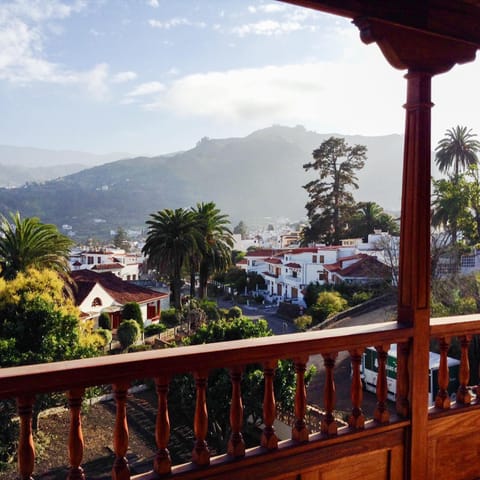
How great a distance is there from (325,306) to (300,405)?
1089 cm

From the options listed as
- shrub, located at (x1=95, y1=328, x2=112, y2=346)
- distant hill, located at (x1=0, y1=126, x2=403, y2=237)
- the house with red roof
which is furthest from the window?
distant hill, located at (x1=0, y1=126, x2=403, y2=237)

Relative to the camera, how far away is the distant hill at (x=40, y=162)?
9469 mm

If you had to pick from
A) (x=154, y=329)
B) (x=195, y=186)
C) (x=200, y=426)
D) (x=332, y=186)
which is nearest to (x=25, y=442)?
(x=200, y=426)

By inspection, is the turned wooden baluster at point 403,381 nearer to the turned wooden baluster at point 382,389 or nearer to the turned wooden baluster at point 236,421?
the turned wooden baluster at point 382,389

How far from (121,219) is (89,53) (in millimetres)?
5385

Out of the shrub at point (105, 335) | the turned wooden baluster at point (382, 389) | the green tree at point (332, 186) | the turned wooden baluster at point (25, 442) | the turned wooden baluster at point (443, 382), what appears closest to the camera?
the turned wooden baluster at point (25, 442)

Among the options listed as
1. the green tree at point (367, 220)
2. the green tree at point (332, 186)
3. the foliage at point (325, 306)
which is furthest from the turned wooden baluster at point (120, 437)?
the green tree at point (367, 220)

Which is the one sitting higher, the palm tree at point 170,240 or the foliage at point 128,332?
the palm tree at point 170,240

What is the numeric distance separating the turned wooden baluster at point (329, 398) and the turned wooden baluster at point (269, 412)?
233mm

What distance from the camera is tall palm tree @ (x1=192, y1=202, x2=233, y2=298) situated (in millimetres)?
11234

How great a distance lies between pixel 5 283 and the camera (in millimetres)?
8930

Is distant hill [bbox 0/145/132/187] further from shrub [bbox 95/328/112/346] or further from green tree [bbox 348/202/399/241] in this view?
green tree [bbox 348/202/399/241]

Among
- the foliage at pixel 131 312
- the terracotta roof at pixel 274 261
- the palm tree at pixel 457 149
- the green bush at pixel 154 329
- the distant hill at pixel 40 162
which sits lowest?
the green bush at pixel 154 329

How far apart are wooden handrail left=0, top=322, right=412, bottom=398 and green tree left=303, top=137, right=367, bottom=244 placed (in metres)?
12.6
